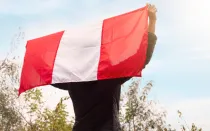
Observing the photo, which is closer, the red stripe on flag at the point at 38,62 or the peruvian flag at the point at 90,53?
the peruvian flag at the point at 90,53

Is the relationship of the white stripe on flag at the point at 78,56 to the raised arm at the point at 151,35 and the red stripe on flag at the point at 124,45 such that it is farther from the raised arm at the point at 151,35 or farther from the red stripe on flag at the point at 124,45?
the raised arm at the point at 151,35

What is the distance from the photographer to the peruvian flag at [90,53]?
2.98 m

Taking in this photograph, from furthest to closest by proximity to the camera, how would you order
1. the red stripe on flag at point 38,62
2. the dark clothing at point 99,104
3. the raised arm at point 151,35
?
the red stripe on flag at point 38,62
the raised arm at point 151,35
the dark clothing at point 99,104

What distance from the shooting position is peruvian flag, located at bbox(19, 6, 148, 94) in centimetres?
298

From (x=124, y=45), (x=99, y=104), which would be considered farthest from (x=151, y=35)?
(x=99, y=104)

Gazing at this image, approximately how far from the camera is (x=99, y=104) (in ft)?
9.62

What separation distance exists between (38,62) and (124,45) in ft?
2.65

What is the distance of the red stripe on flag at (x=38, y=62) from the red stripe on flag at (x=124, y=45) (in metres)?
0.48

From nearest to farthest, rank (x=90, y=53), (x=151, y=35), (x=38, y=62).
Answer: (x=151, y=35) → (x=90, y=53) → (x=38, y=62)

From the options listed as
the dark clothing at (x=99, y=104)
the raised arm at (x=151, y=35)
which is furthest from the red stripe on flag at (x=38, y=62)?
the raised arm at (x=151, y=35)

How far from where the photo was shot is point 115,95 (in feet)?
9.71

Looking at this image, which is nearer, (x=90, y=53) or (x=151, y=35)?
(x=151, y=35)

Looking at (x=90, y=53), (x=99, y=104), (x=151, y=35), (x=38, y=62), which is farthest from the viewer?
(x=38, y=62)

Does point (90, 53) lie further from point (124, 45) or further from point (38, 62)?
point (38, 62)
